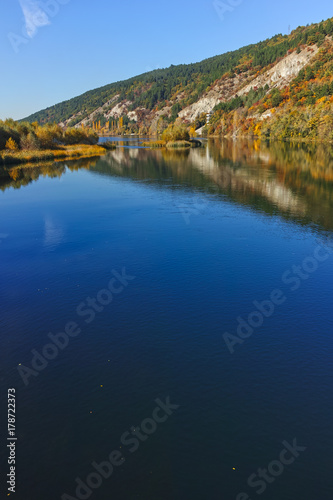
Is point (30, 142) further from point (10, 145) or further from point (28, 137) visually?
point (10, 145)

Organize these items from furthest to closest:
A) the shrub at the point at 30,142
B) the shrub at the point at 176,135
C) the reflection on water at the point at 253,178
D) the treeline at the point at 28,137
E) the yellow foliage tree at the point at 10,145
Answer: the shrub at the point at 176,135
the shrub at the point at 30,142
the treeline at the point at 28,137
the yellow foliage tree at the point at 10,145
the reflection on water at the point at 253,178

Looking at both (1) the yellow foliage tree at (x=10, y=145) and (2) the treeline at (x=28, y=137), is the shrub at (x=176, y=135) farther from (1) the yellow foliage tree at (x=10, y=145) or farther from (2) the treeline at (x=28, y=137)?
(1) the yellow foliage tree at (x=10, y=145)

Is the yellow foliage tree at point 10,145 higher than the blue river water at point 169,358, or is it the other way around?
the yellow foliage tree at point 10,145

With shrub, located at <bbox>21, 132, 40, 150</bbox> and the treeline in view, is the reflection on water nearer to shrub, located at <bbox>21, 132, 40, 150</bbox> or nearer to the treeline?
shrub, located at <bbox>21, 132, 40, 150</bbox>

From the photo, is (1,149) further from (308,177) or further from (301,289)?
(301,289)

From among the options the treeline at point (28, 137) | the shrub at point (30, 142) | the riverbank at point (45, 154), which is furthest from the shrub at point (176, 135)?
the shrub at point (30, 142)

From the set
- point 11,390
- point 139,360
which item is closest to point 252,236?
point 139,360

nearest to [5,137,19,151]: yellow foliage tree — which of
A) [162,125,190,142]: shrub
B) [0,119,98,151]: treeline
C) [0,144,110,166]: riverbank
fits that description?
[0,119,98,151]: treeline

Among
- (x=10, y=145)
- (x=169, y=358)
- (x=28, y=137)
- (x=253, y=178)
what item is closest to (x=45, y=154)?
(x=28, y=137)
